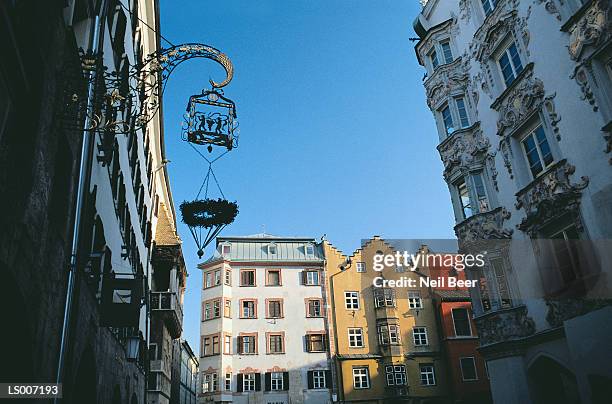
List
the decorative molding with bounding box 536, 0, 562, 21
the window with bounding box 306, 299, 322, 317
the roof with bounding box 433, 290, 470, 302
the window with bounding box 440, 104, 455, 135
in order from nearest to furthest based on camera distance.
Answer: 1. the decorative molding with bounding box 536, 0, 562, 21
2. the window with bounding box 440, 104, 455, 135
3. the roof with bounding box 433, 290, 470, 302
4. the window with bounding box 306, 299, 322, 317

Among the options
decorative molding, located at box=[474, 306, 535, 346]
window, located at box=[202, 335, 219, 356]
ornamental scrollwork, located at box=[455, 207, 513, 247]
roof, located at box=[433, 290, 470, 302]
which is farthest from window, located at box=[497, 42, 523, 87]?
window, located at box=[202, 335, 219, 356]

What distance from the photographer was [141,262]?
23031mm

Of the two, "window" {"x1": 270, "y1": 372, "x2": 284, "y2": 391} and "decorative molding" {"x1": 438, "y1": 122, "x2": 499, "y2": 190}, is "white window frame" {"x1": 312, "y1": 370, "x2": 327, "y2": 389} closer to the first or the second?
"window" {"x1": 270, "y1": 372, "x2": 284, "y2": 391}

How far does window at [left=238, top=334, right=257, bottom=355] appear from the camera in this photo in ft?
145

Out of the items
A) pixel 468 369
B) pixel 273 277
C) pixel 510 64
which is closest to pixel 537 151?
pixel 510 64

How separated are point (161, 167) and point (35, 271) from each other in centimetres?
2552

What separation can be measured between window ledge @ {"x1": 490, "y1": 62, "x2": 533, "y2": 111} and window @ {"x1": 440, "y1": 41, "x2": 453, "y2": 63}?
4.72 m

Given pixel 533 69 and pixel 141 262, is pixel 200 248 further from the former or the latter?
pixel 533 69

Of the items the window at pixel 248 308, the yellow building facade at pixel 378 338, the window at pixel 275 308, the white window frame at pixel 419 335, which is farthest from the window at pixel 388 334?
the window at pixel 248 308

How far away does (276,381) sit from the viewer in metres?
43.0

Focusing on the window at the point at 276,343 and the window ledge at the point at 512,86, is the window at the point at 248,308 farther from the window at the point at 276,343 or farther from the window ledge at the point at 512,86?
the window ledge at the point at 512,86

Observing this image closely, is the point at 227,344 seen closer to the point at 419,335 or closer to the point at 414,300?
the point at 419,335

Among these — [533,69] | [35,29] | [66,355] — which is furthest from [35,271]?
[533,69]

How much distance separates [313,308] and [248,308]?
6.15 metres
